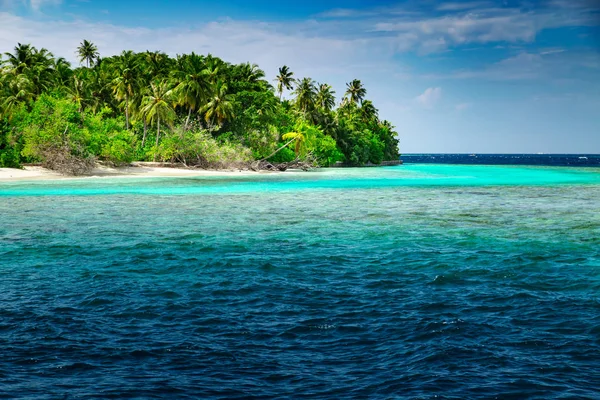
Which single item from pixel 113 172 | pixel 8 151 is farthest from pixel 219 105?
pixel 8 151

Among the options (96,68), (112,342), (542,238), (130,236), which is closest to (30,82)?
(96,68)

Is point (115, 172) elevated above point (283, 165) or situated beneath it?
situated beneath

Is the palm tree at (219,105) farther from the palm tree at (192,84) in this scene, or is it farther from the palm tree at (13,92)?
the palm tree at (13,92)

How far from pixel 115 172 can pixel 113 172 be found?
8.5 inches

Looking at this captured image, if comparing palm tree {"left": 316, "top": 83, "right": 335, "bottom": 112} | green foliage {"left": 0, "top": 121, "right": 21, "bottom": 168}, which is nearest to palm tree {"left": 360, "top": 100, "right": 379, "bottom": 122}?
palm tree {"left": 316, "top": 83, "right": 335, "bottom": 112}

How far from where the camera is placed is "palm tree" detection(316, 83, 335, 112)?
124 metres

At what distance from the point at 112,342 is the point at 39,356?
998 millimetres

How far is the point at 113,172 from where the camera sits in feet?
214

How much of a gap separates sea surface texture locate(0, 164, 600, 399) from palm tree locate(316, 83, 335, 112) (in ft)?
338

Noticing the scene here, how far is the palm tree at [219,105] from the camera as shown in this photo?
8069 cm

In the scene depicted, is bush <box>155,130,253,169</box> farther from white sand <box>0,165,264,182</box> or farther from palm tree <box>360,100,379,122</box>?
palm tree <box>360,100,379,122</box>

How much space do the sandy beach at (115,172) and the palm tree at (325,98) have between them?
168 feet

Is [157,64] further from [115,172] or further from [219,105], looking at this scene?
[115,172]

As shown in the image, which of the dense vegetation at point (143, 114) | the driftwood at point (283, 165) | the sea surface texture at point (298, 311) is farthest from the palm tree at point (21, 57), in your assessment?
the sea surface texture at point (298, 311)
